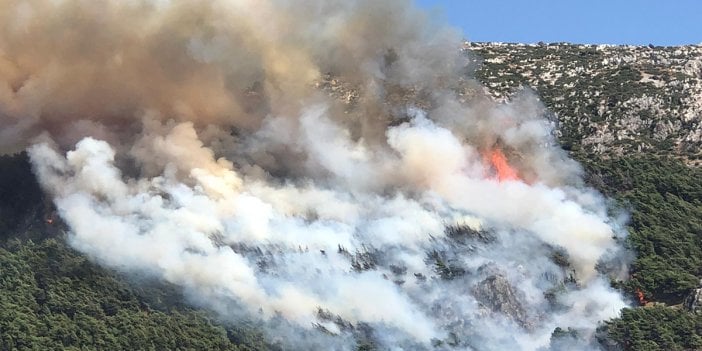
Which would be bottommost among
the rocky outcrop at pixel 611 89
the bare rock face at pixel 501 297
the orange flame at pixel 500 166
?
the bare rock face at pixel 501 297

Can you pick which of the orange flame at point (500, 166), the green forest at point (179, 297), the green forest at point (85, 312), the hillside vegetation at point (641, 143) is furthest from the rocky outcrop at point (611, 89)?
the green forest at point (85, 312)

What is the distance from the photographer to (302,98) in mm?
104625

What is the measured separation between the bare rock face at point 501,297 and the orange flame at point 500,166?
60.0ft

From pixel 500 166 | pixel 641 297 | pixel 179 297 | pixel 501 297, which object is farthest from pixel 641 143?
pixel 179 297

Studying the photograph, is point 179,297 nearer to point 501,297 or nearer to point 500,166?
point 501,297

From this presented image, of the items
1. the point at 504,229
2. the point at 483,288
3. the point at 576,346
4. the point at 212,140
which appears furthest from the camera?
the point at 212,140

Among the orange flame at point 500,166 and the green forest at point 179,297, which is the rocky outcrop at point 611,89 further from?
the orange flame at point 500,166

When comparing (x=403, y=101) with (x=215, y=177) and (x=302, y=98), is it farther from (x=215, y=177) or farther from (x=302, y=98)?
(x=215, y=177)

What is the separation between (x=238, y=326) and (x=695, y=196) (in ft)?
164

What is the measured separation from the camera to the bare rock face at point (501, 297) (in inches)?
3351

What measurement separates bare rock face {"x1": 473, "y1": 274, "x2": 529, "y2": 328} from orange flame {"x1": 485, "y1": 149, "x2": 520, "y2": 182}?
60.0ft

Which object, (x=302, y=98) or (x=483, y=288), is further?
(x=302, y=98)

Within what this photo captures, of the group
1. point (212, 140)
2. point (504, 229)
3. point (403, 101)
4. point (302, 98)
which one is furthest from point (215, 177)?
point (504, 229)

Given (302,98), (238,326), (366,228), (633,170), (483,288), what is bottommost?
(238,326)
